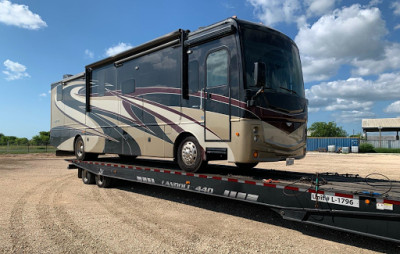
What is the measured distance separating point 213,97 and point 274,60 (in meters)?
1.43

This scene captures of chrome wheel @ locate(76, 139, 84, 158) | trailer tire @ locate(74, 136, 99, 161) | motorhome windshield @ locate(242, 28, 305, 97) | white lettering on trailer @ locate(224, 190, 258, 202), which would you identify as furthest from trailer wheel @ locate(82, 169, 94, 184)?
motorhome windshield @ locate(242, 28, 305, 97)

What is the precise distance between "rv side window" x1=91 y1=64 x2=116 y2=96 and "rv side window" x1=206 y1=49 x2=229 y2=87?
405 centimetres

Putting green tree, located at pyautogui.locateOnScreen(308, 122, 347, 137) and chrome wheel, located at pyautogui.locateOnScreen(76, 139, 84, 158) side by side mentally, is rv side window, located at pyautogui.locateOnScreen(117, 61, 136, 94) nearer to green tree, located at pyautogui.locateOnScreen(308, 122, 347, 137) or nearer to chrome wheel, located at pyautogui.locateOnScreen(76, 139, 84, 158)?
chrome wheel, located at pyautogui.locateOnScreen(76, 139, 84, 158)

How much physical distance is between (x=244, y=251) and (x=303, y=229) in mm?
1605

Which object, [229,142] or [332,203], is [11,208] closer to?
[229,142]

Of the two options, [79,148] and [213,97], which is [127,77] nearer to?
[213,97]

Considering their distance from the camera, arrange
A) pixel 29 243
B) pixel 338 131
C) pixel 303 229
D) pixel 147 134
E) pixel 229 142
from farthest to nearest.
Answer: pixel 338 131
pixel 147 134
pixel 229 142
pixel 303 229
pixel 29 243

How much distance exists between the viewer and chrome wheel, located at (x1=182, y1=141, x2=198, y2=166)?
22.1 ft

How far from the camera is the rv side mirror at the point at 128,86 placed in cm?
875

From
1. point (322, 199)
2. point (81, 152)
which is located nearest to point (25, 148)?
point (81, 152)

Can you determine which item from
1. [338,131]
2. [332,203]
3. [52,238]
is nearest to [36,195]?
[52,238]

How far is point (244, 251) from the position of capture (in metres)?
4.49

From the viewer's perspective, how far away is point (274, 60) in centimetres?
642

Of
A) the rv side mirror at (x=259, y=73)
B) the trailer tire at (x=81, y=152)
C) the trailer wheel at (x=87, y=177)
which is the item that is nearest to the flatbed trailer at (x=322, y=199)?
the rv side mirror at (x=259, y=73)
